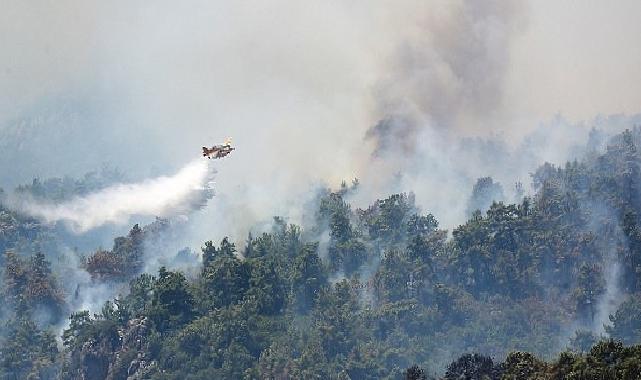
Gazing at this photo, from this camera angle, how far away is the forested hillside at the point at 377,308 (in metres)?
174

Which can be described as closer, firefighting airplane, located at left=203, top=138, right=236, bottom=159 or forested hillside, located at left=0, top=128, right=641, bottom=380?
firefighting airplane, located at left=203, top=138, right=236, bottom=159

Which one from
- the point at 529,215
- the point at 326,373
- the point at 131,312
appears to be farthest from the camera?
the point at 529,215

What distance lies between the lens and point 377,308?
18888 cm


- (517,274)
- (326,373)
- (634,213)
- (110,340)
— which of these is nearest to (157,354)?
(110,340)

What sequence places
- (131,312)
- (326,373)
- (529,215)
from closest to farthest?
1. (326,373)
2. (131,312)
3. (529,215)

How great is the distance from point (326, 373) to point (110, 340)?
28638 mm

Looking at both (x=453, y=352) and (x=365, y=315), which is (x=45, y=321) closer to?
(x=365, y=315)

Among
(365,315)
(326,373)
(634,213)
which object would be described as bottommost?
(326,373)

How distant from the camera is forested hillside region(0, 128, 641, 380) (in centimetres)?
17438

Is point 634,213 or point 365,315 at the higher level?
point 634,213

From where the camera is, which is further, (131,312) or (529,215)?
(529,215)

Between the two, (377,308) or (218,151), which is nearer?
(218,151)

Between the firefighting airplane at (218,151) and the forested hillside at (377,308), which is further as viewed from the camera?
the forested hillside at (377,308)

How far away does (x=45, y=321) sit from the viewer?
196750mm
